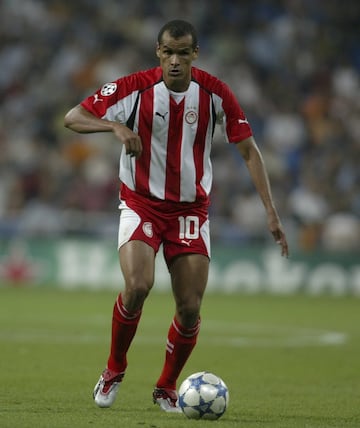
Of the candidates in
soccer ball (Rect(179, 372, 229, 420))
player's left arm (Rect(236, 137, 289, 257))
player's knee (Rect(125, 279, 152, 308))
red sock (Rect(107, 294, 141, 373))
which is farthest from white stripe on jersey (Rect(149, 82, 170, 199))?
soccer ball (Rect(179, 372, 229, 420))

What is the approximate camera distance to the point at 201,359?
33.8 ft

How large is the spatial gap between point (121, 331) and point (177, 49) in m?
1.79

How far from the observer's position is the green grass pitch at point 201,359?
261 inches

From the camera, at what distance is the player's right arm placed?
249 inches

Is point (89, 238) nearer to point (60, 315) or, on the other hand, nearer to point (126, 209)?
point (60, 315)

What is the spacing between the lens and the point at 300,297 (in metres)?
18.5

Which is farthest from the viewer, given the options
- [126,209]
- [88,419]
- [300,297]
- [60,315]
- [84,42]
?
[84,42]

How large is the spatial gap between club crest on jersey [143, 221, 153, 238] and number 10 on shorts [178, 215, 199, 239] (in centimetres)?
20

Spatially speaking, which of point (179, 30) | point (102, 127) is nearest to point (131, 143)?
point (102, 127)

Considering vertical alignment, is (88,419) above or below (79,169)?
below

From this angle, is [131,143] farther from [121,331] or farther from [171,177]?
[121,331]

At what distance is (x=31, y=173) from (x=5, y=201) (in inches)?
→ 25.9

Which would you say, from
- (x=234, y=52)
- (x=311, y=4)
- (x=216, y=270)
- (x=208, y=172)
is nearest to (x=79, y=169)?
(x=216, y=270)

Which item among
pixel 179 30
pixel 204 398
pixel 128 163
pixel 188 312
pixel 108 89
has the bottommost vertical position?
pixel 204 398
